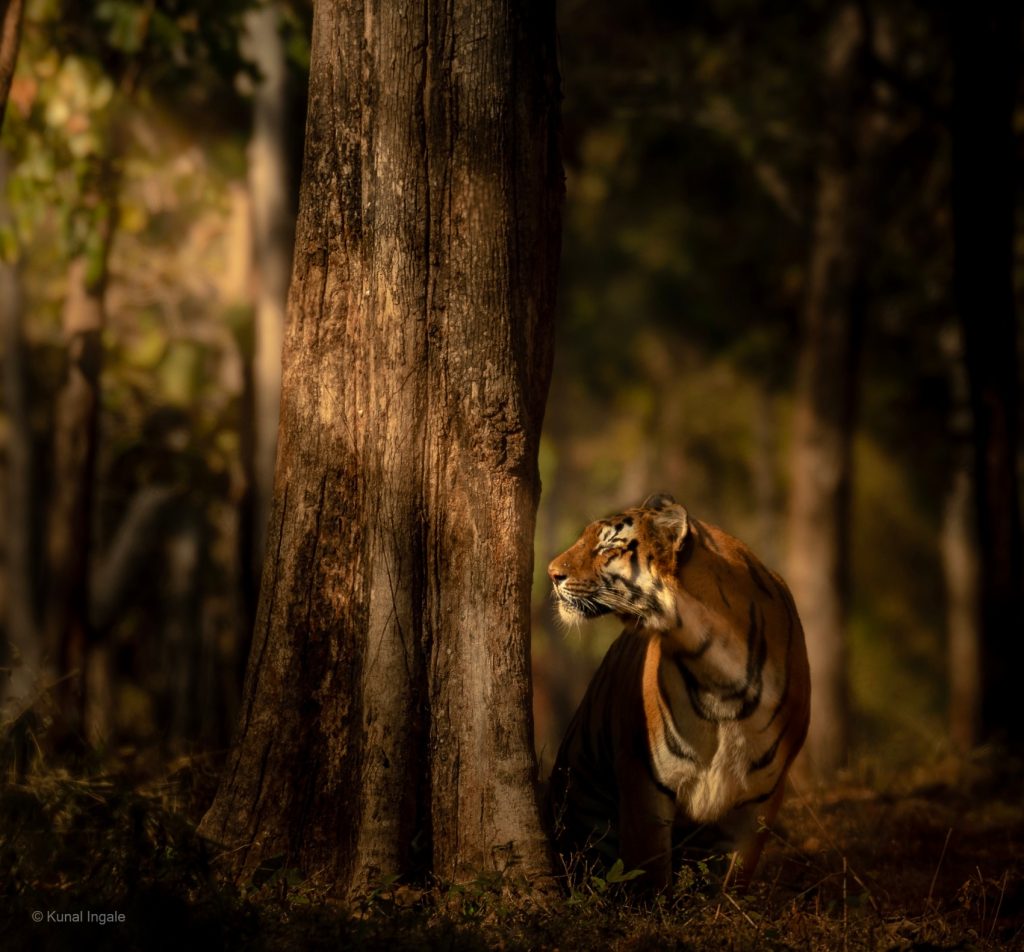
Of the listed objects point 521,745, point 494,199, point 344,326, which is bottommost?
point 521,745

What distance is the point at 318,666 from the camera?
4555 mm

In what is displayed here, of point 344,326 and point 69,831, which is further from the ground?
point 344,326

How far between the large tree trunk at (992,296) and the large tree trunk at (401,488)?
400 centimetres

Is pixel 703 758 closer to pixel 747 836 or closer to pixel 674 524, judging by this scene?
pixel 747 836

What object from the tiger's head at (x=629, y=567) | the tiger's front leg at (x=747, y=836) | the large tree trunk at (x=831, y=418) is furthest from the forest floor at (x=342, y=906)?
the large tree trunk at (x=831, y=418)

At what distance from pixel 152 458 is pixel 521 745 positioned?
25.1ft

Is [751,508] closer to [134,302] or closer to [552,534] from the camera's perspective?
[552,534]

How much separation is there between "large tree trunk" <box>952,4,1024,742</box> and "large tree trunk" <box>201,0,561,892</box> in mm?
4002

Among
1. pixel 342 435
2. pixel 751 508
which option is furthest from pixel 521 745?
pixel 751 508

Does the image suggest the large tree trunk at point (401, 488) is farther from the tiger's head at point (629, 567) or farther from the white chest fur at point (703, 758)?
the white chest fur at point (703, 758)

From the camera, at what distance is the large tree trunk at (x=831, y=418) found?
37.3 feet

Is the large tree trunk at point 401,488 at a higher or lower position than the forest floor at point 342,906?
higher

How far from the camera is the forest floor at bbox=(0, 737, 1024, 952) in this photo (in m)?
3.78
